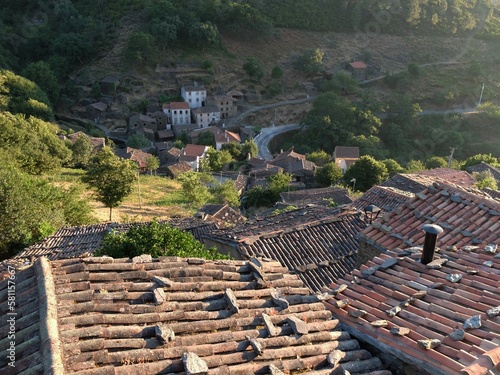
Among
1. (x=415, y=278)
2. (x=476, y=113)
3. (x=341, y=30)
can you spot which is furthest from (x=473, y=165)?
(x=341, y=30)

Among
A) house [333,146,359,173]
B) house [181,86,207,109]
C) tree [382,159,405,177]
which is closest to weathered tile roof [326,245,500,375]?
tree [382,159,405,177]

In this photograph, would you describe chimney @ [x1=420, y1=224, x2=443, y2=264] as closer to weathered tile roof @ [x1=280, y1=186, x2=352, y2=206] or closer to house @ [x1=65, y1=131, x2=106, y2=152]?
weathered tile roof @ [x1=280, y1=186, x2=352, y2=206]

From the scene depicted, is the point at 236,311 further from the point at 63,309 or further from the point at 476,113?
the point at 476,113

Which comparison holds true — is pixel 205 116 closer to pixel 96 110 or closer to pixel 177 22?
pixel 96 110

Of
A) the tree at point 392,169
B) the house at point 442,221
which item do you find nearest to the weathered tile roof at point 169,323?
the house at point 442,221

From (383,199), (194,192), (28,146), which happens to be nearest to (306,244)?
(383,199)

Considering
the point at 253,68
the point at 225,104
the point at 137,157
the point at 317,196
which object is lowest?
the point at 137,157
